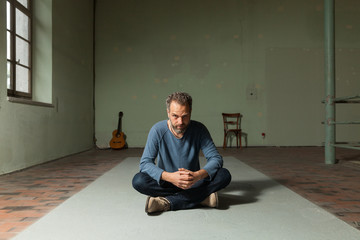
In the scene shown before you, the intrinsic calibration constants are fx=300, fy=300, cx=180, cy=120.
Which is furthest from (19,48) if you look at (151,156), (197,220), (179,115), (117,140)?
(197,220)

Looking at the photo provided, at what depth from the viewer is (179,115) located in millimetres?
1807

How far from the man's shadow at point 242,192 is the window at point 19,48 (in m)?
2.96

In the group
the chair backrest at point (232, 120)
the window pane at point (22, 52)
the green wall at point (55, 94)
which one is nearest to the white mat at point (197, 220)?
the green wall at point (55, 94)

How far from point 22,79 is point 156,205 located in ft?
10.8

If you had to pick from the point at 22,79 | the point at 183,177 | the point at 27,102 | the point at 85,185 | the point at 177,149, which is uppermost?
the point at 22,79

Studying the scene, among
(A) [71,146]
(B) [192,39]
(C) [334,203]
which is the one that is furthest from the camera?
(B) [192,39]

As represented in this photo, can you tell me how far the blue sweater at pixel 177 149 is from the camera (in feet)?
6.29

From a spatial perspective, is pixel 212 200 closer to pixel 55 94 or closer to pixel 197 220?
pixel 197 220

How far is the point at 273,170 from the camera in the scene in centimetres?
364

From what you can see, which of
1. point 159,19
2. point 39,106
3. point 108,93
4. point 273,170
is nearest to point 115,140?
point 108,93

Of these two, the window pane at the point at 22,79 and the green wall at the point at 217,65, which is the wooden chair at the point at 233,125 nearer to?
the green wall at the point at 217,65

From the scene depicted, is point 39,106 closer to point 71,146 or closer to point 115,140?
point 71,146

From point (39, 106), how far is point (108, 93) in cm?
286

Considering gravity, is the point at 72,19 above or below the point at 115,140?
above
